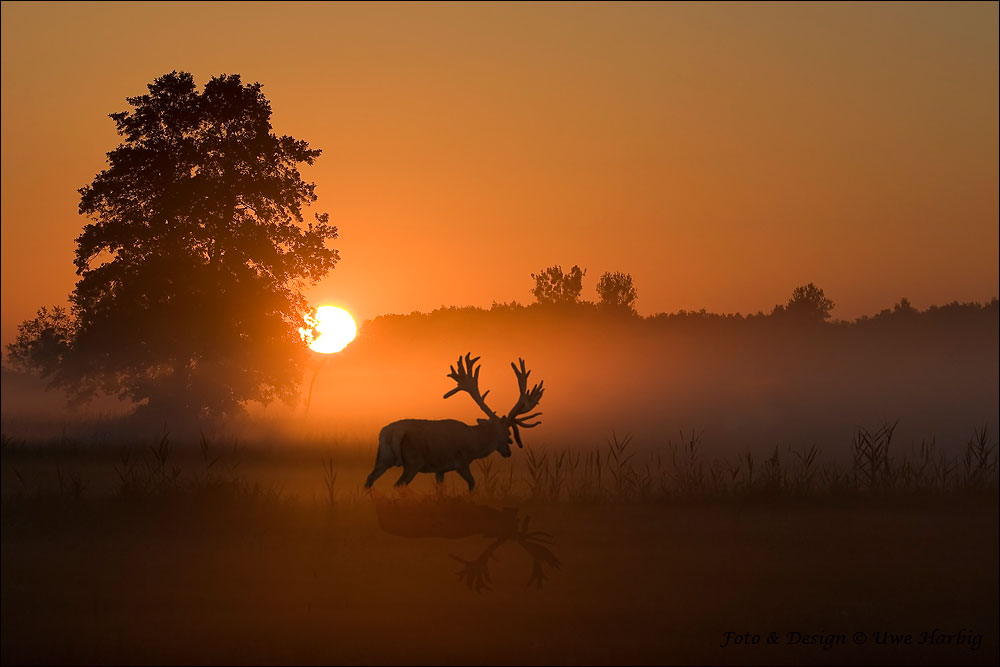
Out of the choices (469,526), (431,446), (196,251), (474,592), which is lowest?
(474,592)

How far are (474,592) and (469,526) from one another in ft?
10.8

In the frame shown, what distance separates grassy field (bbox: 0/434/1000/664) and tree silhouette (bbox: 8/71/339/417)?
605 inches

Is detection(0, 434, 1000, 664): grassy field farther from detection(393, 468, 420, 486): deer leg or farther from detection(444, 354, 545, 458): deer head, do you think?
detection(444, 354, 545, 458): deer head

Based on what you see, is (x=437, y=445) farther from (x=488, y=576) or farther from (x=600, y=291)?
(x=600, y=291)

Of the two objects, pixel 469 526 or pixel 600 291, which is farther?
pixel 600 291

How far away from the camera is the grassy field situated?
940 centimetres

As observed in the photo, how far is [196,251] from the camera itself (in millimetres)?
32969

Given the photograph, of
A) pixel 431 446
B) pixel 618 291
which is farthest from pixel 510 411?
pixel 618 291

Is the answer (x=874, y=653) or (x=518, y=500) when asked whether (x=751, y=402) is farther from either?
(x=874, y=653)

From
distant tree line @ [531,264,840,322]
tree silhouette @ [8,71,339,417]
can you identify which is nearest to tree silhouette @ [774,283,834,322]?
distant tree line @ [531,264,840,322]

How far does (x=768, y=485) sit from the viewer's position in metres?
19.2

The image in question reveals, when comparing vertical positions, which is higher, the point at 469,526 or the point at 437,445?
the point at 437,445

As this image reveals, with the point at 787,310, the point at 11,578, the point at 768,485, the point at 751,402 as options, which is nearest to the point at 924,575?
the point at 768,485

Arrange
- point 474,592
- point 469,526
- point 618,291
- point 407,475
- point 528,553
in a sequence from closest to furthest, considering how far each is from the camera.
Result: point 474,592 → point 528,553 → point 469,526 → point 407,475 → point 618,291
